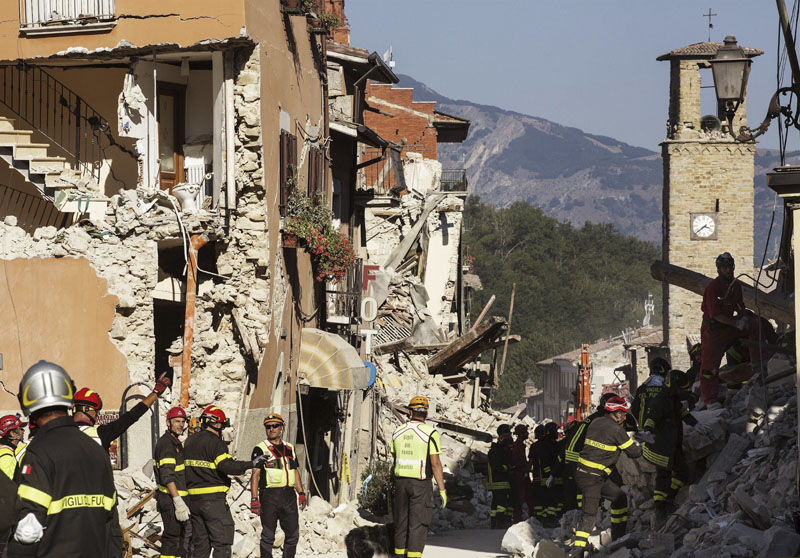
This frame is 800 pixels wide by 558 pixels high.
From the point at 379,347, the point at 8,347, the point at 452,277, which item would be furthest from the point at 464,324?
the point at 8,347

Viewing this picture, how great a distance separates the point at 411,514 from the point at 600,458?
2.23 metres

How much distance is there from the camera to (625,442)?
1340cm

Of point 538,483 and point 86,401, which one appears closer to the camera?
point 86,401

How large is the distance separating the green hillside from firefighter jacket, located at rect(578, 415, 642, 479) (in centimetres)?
8777

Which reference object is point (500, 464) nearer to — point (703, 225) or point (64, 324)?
point (64, 324)

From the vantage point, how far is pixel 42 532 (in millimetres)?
7258

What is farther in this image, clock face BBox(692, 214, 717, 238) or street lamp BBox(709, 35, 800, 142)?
clock face BBox(692, 214, 717, 238)

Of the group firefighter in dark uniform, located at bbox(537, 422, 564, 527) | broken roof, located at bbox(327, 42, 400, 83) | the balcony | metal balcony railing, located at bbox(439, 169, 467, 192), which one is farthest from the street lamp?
metal balcony railing, located at bbox(439, 169, 467, 192)

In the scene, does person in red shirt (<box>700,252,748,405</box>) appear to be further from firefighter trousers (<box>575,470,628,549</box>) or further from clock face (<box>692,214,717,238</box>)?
clock face (<box>692,214,717,238</box>)

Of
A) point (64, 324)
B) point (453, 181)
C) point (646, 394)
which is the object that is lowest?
point (646, 394)

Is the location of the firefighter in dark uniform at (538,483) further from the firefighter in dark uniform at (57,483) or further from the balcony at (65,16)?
the firefighter in dark uniform at (57,483)

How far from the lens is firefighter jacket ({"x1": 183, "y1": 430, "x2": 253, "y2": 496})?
12.6m

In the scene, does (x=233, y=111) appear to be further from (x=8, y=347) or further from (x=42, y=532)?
(x=42, y=532)

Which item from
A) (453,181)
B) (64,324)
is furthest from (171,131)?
(453,181)
